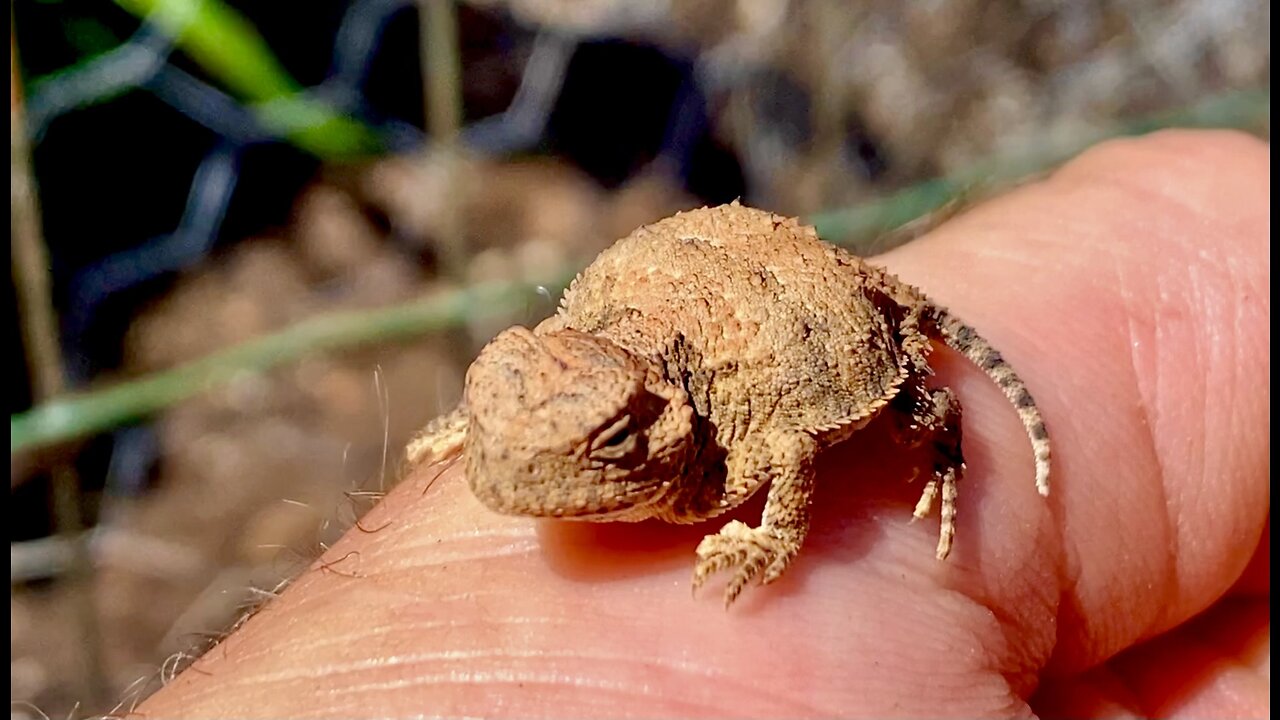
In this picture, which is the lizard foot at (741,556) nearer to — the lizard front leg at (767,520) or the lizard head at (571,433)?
the lizard front leg at (767,520)

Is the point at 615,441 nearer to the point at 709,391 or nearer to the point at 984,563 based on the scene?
the point at 709,391

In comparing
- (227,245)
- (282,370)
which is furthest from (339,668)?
(227,245)

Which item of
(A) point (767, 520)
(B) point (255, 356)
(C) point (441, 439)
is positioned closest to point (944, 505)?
(A) point (767, 520)

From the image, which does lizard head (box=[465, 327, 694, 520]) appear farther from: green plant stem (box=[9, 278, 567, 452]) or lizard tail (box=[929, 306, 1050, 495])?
green plant stem (box=[9, 278, 567, 452])

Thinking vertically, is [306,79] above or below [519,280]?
above

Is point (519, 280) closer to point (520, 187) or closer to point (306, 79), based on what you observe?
point (520, 187)

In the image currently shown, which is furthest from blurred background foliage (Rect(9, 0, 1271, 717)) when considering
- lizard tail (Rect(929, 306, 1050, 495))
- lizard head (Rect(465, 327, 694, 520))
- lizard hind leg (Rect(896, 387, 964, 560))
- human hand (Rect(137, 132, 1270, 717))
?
A: lizard head (Rect(465, 327, 694, 520))

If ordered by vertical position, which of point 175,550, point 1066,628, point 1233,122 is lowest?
point 175,550
